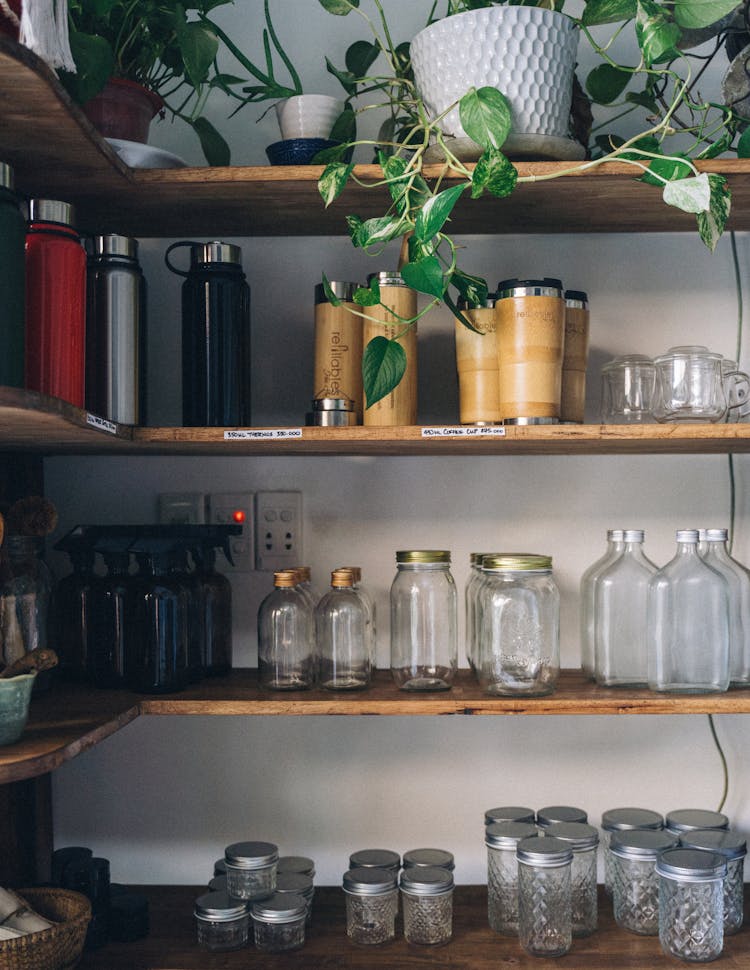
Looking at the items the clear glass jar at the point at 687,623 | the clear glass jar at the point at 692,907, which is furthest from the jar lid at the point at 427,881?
the clear glass jar at the point at 687,623

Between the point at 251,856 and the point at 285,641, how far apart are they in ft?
1.14

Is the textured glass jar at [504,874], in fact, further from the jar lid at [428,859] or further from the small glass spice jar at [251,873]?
the small glass spice jar at [251,873]

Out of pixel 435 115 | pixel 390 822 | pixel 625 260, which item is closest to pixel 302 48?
Result: pixel 435 115

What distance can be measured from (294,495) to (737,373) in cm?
79

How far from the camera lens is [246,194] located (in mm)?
1439

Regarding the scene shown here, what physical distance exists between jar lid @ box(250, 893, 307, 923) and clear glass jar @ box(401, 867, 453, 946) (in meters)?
0.16

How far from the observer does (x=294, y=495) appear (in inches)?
67.7

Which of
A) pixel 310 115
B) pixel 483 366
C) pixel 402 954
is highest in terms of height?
pixel 310 115

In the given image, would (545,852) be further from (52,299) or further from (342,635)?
(52,299)

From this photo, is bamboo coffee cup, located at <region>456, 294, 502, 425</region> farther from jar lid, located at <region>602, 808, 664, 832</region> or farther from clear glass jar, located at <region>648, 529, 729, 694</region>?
jar lid, located at <region>602, 808, 664, 832</region>

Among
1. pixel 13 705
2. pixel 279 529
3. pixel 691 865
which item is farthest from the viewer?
pixel 279 529

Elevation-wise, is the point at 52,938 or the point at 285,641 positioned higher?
the point at 285,641

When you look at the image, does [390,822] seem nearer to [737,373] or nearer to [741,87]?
[737,373]

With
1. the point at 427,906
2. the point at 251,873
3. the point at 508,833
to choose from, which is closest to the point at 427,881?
the point at 427,906
